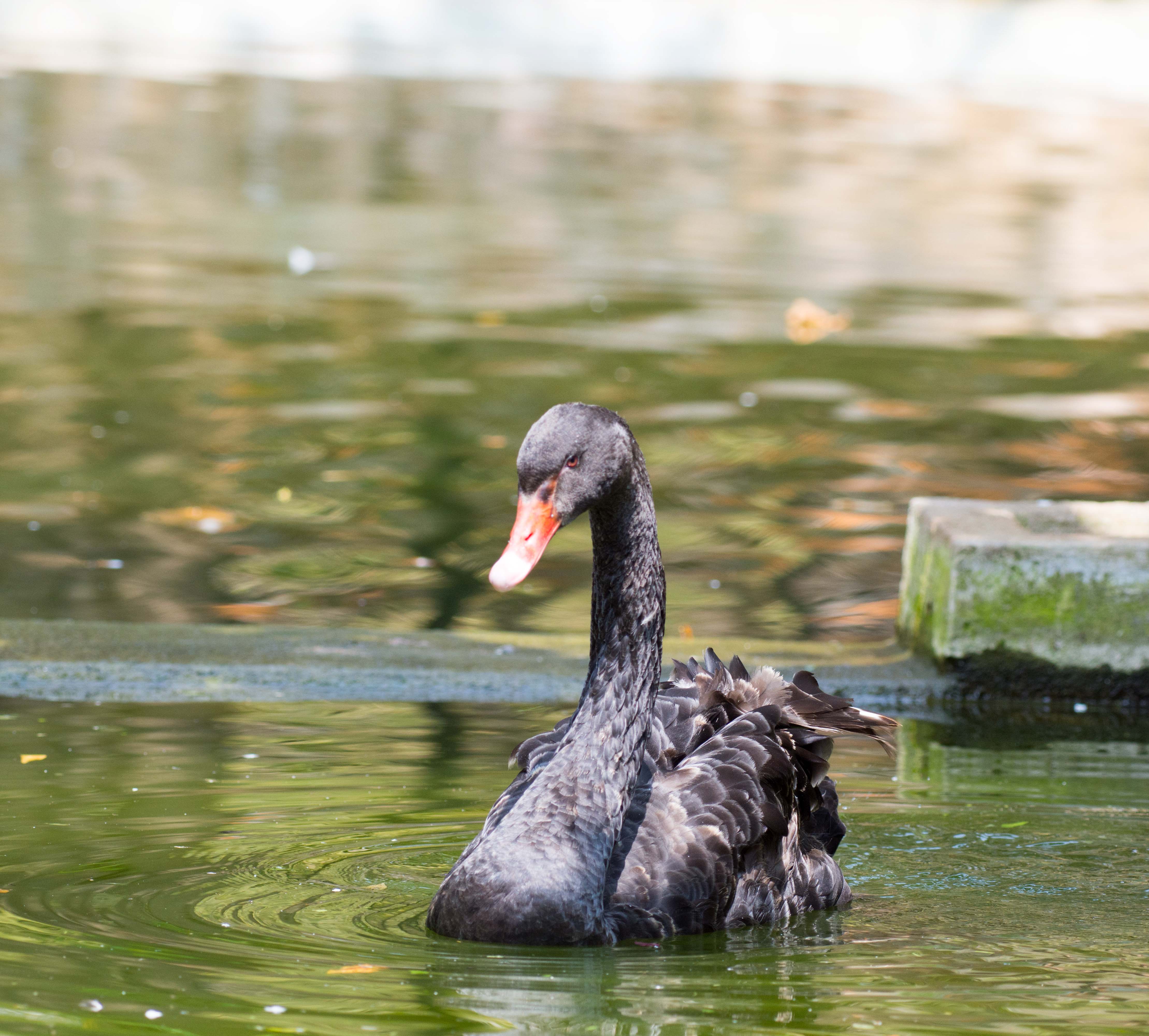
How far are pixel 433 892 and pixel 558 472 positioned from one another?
1205 mm

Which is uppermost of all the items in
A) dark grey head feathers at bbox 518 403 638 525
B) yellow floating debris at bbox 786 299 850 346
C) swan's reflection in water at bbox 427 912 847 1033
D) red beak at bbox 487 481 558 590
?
yellow floating debris at bbox 786 299 850 346

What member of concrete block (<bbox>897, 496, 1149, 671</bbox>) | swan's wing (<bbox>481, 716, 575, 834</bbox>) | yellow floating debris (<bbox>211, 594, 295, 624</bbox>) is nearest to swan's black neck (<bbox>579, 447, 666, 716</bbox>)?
swan's wing (<bbox>481, 716, 575, 834</bbox>)

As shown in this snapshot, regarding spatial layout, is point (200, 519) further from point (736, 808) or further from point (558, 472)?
point (558, 472)

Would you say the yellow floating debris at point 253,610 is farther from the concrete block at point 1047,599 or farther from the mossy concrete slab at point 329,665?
the concrete block at point 1047,599

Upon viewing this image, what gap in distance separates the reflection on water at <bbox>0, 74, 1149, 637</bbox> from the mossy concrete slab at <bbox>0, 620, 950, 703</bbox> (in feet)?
1.69

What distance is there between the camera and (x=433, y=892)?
5160 mm

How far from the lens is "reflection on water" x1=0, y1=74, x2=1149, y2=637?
919cm

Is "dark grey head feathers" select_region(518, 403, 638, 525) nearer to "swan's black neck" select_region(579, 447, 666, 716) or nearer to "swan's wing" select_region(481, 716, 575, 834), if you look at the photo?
"swan's black neck" select_region(579, 447, 666, 716)

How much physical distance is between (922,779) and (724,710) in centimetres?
124

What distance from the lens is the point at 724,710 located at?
5445mm

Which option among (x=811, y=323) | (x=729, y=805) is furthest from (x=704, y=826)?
(x=811, y=323)

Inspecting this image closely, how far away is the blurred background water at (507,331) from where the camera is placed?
929cm

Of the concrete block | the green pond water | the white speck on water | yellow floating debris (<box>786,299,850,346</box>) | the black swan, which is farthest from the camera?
the white speck on water

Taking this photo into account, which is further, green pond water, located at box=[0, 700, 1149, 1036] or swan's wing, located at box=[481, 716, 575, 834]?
swan's wing, located at box=[481, 716, 575, 834]
